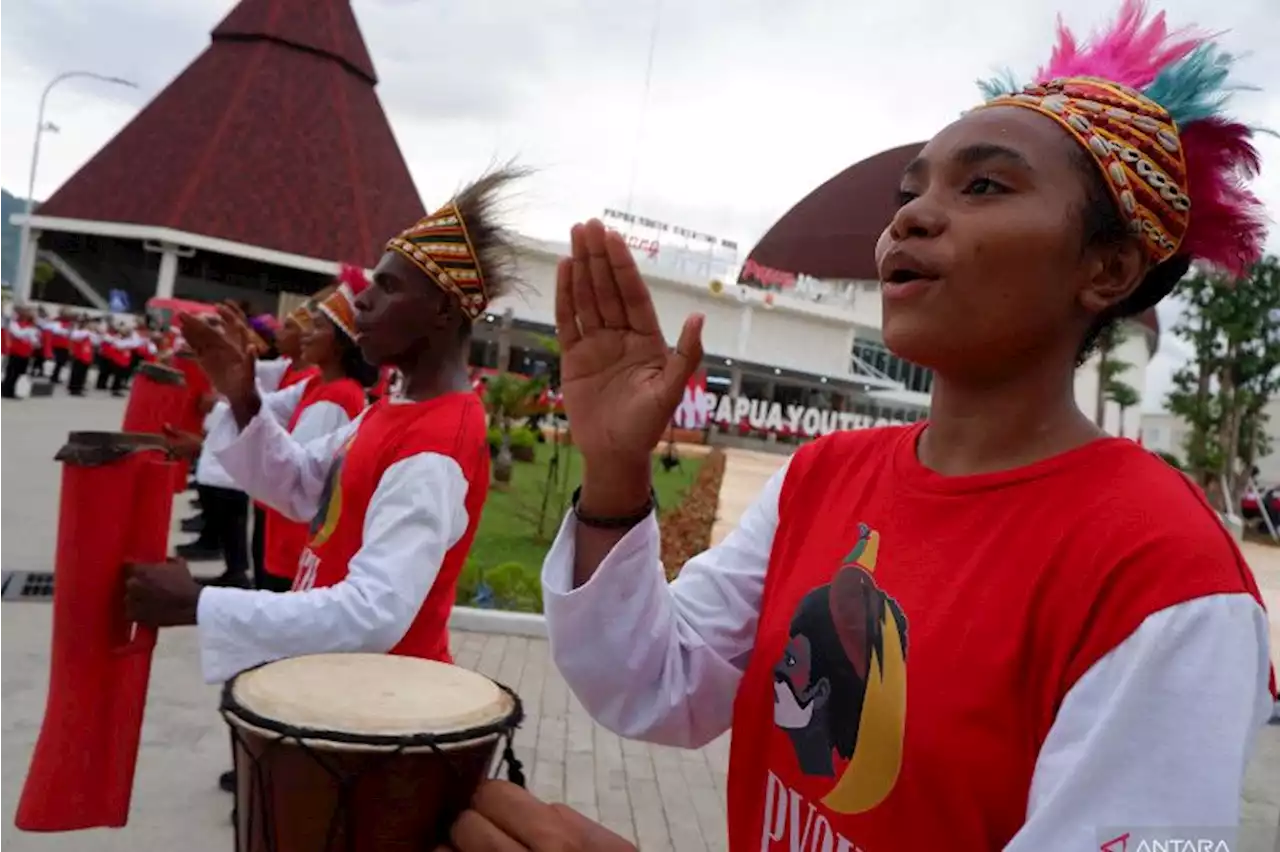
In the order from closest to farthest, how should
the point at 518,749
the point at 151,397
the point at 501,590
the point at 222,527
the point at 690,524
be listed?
the point at 518,749 < the point at 151,397 < the point at 501,590 < the point at 222,527 < the point at 690,524

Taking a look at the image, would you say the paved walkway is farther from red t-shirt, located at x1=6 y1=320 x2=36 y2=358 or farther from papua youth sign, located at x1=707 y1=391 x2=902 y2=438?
papua youth sign, located at x1=707 y1=391 x2=902 y2=438

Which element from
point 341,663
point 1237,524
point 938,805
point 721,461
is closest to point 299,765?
point 341,663

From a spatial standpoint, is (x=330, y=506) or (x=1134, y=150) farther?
(x=330, y=506)

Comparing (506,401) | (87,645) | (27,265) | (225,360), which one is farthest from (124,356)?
(87,645)

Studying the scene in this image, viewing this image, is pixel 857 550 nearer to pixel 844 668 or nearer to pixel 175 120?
pixel 844 668

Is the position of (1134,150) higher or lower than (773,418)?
higher

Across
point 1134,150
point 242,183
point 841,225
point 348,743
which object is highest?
point 242,183

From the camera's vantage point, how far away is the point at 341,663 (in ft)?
5.99

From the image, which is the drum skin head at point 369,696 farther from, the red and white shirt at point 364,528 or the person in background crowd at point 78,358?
the person in background crowd at point 78,358

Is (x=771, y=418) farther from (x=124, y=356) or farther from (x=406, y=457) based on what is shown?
(x=406, y=457)

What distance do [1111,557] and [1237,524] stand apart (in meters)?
21.6

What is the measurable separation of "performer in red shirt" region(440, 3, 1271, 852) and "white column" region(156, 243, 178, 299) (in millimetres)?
44272

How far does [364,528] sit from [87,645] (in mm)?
627

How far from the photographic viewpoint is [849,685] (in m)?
1.32
